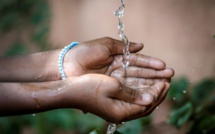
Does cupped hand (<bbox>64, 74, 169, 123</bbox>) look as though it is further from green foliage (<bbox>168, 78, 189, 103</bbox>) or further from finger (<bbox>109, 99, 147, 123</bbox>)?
green foliage (<bbox>168, 78, 189, 103</bbox>)

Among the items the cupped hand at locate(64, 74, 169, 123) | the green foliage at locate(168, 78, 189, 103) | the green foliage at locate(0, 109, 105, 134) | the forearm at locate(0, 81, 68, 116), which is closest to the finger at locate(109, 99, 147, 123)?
the cupped hand at locate(64, 74, 169, 123)

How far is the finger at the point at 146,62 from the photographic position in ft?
6.81

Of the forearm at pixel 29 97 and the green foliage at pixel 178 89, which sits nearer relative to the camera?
the forearm at pixel 29 97

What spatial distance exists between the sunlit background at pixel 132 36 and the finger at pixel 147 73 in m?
0.36

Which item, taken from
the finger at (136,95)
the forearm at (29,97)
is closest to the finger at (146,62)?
the finger at (136,95)

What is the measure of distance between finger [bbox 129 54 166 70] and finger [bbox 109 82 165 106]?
25 cm

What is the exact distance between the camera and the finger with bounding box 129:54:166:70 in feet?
6.81

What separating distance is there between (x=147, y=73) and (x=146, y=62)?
62 millimetres

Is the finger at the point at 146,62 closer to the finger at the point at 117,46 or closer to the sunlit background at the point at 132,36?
the finger at the point at 117,46

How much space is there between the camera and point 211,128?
6.59 ft

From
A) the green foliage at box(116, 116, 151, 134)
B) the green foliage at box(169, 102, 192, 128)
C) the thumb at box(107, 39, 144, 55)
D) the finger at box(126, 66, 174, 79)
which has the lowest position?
the green foliage at box(116, 116, 151, 134)

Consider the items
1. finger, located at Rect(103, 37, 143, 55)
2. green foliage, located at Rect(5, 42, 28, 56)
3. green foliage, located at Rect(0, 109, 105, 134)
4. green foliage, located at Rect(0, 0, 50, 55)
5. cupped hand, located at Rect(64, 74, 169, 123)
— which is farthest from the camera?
green foliage, located at Rect(0, 0, 50, 55)

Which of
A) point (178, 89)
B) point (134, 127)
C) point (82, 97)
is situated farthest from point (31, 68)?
point (178, 89)

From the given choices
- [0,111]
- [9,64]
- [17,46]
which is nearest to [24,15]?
[17,46]
